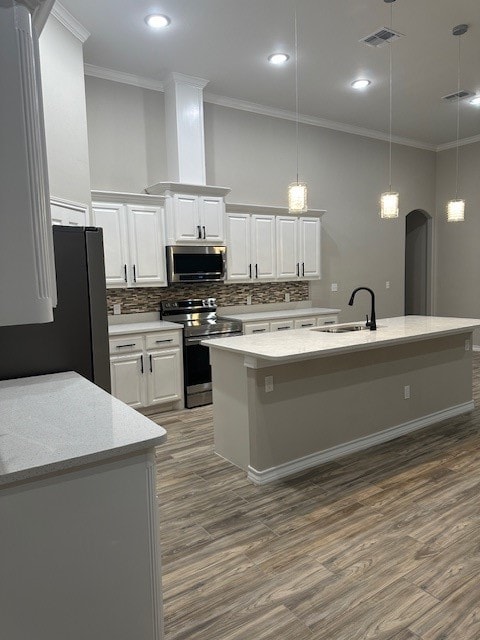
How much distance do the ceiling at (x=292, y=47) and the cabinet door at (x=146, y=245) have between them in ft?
4.84

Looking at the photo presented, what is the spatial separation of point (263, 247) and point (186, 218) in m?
1.17

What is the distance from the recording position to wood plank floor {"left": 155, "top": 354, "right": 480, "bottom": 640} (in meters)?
1.93

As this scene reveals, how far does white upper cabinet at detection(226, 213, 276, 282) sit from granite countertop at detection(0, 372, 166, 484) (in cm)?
367

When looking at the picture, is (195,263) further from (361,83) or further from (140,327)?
(361,83)

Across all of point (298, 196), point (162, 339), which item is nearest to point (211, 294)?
point (162, 339)

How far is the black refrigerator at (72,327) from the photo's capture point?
2.20 metres

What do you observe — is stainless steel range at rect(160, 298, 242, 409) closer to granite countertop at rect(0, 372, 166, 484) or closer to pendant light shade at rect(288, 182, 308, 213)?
pendant light shade at rect(288, 182, 308, 213)

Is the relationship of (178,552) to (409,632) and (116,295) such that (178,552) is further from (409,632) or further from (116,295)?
(116,295)

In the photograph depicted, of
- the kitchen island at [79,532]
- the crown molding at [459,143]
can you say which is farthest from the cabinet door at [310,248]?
the kitchen island at [79,532]

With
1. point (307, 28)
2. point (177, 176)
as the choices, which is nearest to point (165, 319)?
point (177, 176)

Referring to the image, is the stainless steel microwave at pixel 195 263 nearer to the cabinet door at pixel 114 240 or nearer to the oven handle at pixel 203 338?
the cabinet door at pixel 114 240

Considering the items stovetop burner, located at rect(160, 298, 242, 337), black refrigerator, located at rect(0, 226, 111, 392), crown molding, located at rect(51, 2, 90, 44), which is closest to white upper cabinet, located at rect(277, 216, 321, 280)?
stovetop burner, located at rect(160, 298, 242, 337)

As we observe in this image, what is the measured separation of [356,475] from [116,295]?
10.0 ft

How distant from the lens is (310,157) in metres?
6.53
